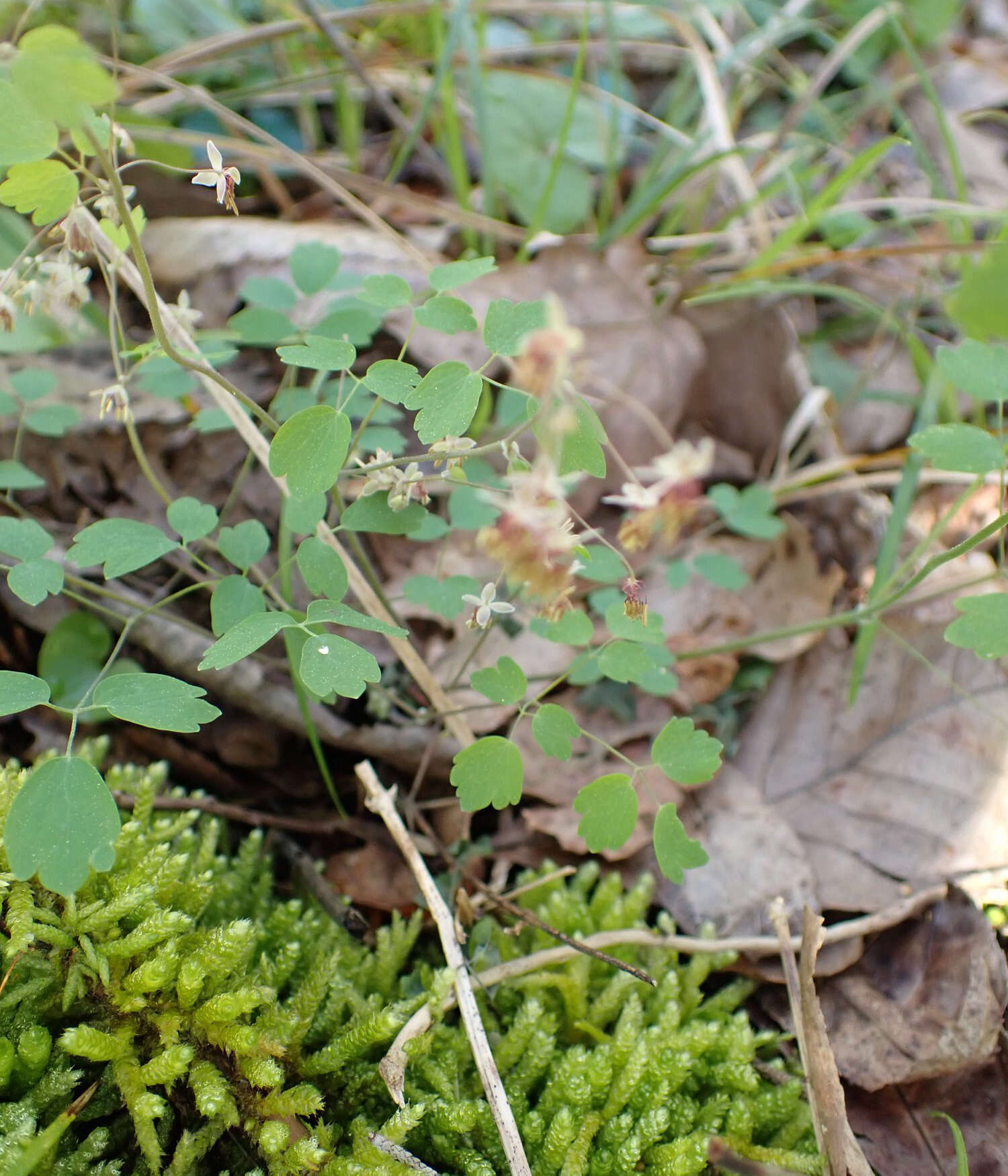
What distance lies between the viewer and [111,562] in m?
1.37

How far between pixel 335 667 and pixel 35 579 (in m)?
0.56

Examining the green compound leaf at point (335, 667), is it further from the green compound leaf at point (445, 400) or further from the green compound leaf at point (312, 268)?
the green compound leaf at point (312, 268)

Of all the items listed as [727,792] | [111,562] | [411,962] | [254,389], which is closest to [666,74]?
[254,389]

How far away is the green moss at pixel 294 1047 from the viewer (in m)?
1.24

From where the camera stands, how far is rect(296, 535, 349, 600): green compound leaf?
1.40 metres

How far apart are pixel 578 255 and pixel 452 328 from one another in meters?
1.52

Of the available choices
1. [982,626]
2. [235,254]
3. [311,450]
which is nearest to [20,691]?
[311,450]

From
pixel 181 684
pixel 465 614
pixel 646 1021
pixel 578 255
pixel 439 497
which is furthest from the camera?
pixel 578 255

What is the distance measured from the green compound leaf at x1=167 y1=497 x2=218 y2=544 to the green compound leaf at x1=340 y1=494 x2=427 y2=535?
0.25 m

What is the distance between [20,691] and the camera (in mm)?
1167

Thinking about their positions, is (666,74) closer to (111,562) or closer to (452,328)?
(452,328)

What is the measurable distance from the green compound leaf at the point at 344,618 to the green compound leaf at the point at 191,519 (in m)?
0.32

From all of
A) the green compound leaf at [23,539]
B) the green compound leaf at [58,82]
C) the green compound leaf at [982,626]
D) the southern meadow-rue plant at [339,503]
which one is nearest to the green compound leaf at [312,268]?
the southern meadow-rue plant at [339,503]

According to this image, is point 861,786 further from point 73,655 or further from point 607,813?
point 73,655
